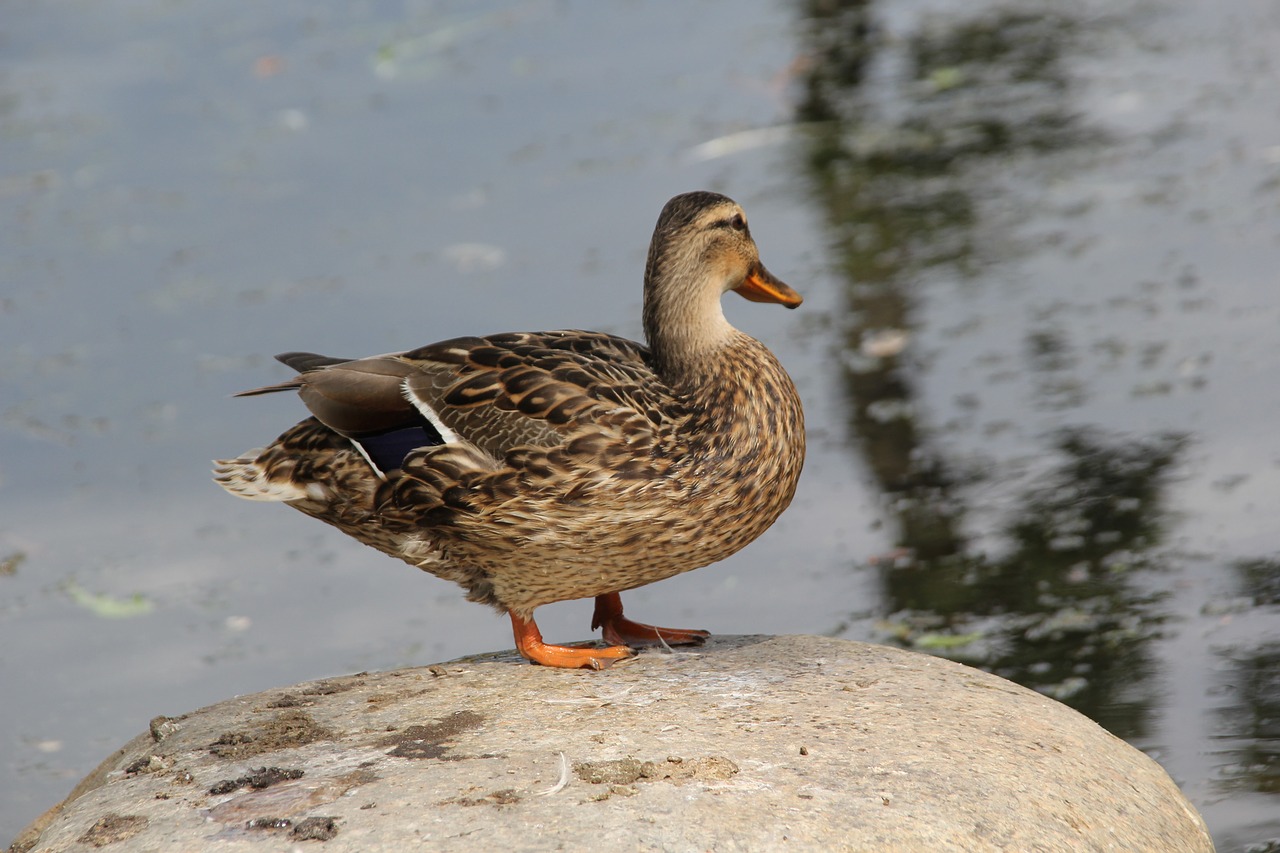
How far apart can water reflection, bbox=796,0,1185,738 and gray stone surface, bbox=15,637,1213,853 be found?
1.09 metres

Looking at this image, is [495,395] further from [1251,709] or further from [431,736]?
[1251,709]

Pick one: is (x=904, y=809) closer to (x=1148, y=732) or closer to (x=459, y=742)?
(x=459, y=742)

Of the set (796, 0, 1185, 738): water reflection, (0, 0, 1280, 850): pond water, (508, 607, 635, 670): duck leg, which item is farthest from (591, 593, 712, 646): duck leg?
(796, 0, 1185, 738): water reflection

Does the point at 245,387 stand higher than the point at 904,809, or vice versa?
the point at 245,387

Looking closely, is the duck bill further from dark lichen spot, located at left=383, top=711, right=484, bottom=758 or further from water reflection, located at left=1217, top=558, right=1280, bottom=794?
water reflection, located at left=1217, top=558, right=1280, bottom=794

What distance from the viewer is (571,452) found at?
4055 mm

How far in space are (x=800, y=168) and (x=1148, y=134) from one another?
6.20 ft

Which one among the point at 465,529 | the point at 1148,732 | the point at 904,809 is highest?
the point at 465,529

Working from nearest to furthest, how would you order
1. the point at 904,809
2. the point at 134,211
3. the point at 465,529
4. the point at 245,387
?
the point at 904,809 < the point at 465,529 < the point at 245,387 < the point at 134,211

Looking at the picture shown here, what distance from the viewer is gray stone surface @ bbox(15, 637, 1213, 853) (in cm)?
332

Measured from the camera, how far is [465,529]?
13.6ft

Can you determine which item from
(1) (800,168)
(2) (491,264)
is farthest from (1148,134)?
(2) (491,264)

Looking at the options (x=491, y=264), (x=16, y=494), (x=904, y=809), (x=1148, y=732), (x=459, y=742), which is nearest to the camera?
(x=904, y=809)

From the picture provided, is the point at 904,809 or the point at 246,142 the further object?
the point at 246,142
